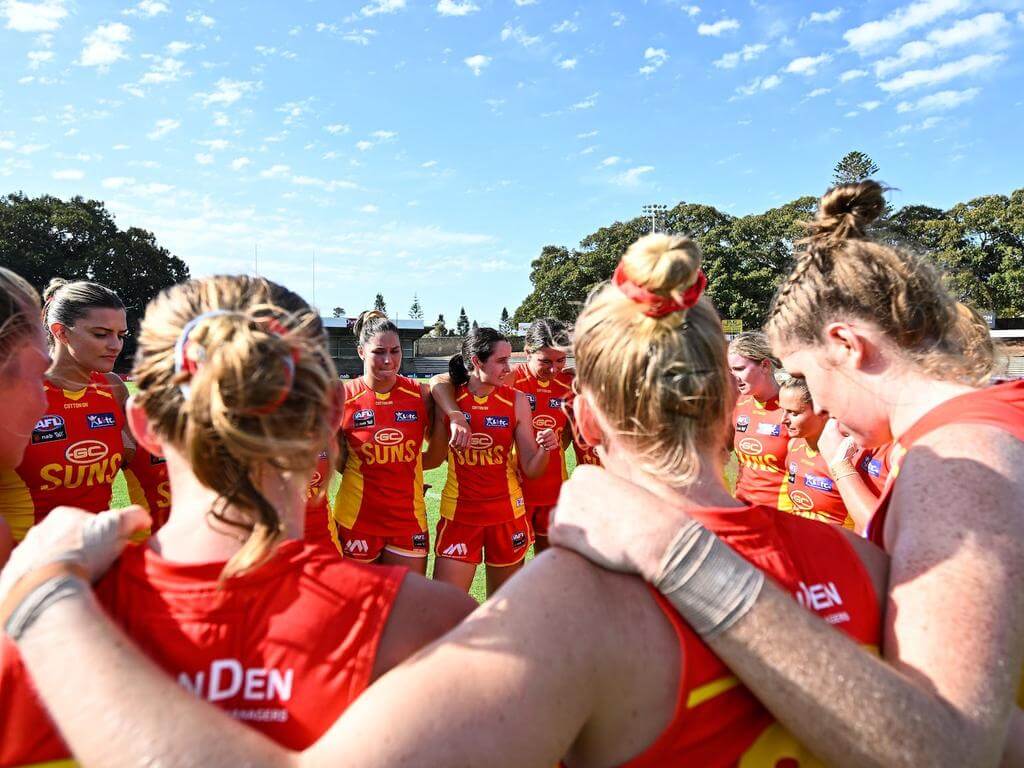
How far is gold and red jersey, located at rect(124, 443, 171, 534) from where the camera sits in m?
4.53

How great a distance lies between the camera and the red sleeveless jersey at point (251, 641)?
1.12m

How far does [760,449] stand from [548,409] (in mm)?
2437

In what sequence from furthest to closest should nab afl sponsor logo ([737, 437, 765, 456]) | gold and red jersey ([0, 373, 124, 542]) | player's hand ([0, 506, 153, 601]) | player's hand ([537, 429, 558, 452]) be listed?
1. player's hand ([537, 429, 558, 452])
2. nab afl sponsor logo ([737, 437, 765, 456])
3. gold and red jersey ([0, 373, 124, 542])
4. player's hand ([0, 506, 153, 601])

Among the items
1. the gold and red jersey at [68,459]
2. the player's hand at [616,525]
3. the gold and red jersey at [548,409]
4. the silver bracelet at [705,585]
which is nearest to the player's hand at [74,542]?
the player's hand at [616,525]

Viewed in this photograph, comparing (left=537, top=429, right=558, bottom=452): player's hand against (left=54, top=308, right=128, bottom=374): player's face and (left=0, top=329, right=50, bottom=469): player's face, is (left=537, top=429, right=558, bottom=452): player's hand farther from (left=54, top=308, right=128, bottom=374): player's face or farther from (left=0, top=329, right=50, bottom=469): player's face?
(left=0, top=329, right=50, bottom=469): player's face

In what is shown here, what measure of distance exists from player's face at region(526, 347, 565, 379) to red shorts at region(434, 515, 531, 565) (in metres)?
1.87

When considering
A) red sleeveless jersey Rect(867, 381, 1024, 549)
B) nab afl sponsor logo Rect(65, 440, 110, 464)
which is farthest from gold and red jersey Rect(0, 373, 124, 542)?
red sleeveless jersey Rect(867, 381, 1024, 549)

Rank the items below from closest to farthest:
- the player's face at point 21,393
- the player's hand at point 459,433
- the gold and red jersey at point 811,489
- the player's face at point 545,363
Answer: the player's face at point 21,393, the gold and red jersey at point 811,489, the player's hand at point 459,433, the player's face at point 545,363

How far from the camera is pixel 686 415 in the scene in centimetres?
135

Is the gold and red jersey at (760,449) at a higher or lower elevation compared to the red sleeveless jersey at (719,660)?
lower

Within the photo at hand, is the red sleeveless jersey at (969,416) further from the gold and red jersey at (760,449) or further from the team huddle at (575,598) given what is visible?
the gold and red jersey at (760,449)

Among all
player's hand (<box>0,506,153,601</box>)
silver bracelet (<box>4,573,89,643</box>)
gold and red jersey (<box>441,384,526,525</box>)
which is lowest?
gold and red jersey (<box>441,384,526,525</box>)

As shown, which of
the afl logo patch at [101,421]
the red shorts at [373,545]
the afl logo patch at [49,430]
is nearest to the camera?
the afl logo patch at [49,430]

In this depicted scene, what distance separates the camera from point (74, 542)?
1149mm
